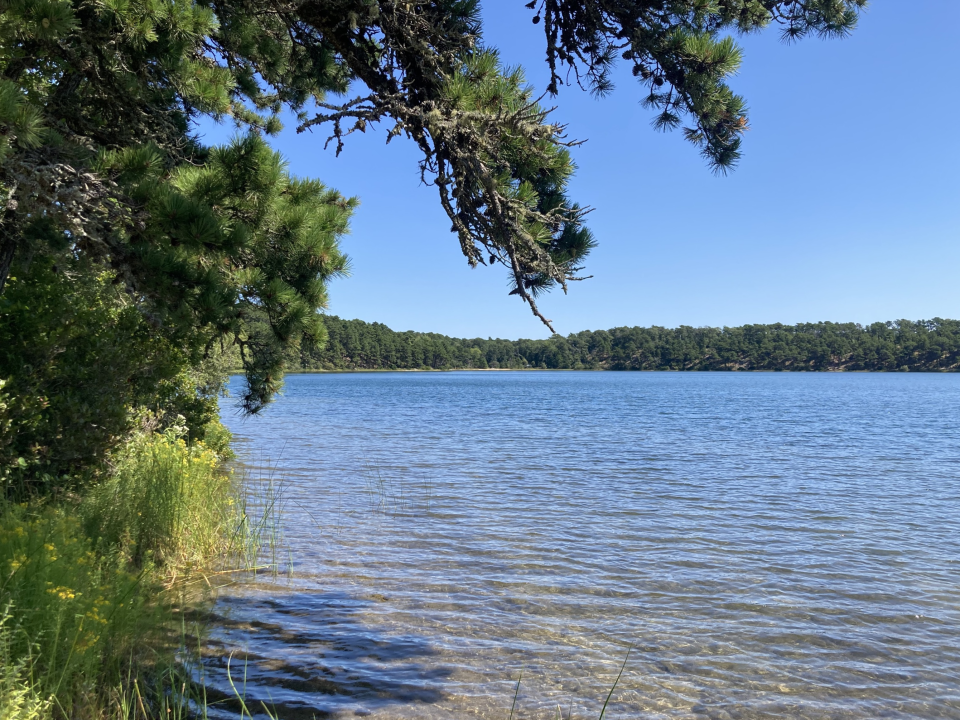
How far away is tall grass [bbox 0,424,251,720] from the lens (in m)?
3.77

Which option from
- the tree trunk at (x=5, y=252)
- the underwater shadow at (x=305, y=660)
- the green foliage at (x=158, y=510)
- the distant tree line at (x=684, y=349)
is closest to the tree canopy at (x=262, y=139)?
the tree trunk at (x=5, y=252)

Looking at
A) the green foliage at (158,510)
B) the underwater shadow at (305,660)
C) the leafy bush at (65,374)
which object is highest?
the leafy bush at (65,374)

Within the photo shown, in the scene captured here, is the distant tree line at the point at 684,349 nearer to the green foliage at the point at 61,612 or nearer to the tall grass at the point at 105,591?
the tall grass at the point at 105,591

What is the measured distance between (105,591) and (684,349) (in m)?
179

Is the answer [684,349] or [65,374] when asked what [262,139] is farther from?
[684,349]

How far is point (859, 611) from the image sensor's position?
24.7 feet

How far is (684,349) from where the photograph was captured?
174000mm

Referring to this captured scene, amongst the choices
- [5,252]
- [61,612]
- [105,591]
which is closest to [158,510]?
[105,591]

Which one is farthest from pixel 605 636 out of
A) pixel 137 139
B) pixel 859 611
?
pixel 137 139

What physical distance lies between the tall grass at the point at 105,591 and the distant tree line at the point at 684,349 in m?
133

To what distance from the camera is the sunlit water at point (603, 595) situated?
5.52 metres

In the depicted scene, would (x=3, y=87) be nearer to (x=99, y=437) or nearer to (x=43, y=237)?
(x=43, y=237)

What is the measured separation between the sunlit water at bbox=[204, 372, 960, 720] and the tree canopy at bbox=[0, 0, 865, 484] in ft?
10.00

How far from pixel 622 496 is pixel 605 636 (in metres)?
7.70
